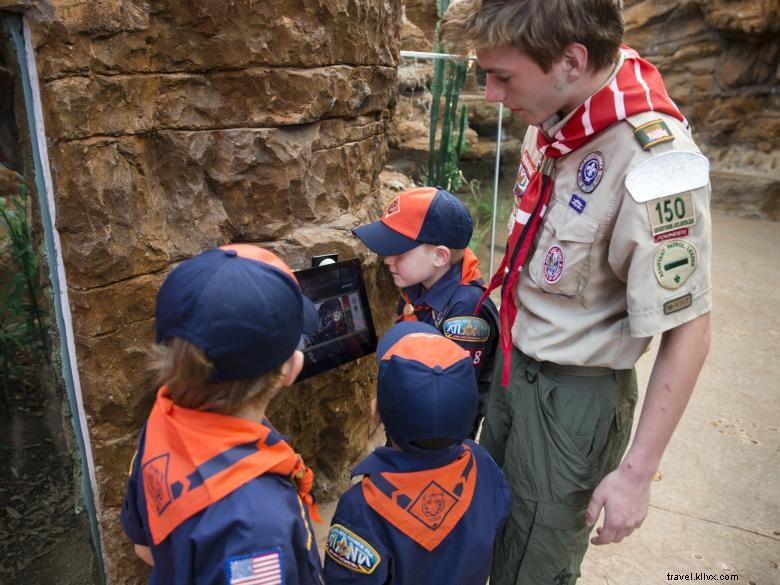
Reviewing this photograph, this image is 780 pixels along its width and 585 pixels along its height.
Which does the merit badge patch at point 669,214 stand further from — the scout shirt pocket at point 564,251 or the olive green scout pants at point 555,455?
the olive green scout pants at point 555,455

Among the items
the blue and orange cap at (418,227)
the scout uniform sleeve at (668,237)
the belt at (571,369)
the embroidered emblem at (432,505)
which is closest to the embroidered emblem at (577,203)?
the scout uniform sleeve at (668,237)

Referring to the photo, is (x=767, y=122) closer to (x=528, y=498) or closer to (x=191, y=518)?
(x=528, y=498)

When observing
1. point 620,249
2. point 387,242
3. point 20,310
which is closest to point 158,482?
point 620,249

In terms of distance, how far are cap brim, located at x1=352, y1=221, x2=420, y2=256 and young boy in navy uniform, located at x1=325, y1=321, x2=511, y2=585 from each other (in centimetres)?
59

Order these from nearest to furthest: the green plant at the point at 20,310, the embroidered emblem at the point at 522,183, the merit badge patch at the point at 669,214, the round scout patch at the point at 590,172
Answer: the merit badge patch at the point at 669,214 → the round scout patch at the point at 590,172 → the embroidered emblem at the point at 522,183 → the green plant at the point at 20,310

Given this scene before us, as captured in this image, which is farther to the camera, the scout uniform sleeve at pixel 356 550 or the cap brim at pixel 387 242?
the cap brim at pixel 387 242

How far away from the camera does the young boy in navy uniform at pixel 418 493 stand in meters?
1.40

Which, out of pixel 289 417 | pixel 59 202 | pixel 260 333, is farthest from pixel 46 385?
pixel 260 333

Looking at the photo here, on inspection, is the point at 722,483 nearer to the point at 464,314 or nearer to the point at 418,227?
the point at 464,314

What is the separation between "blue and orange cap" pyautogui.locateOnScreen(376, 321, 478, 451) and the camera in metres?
1.39

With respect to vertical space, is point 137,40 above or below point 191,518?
above

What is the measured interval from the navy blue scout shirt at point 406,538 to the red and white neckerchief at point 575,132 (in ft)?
1.23

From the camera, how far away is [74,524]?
2.14m

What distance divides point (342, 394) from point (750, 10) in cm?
642
